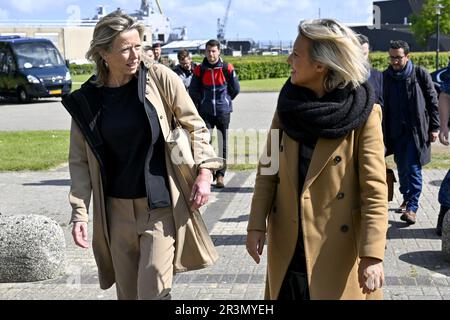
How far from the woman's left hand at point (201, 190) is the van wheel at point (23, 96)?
1041 inches

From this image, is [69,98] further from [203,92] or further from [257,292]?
[203,92]

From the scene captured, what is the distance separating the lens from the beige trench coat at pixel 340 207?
10.6 ft

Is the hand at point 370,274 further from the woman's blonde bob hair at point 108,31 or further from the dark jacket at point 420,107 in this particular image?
the dark jacket at point 420,107

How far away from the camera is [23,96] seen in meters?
29.4

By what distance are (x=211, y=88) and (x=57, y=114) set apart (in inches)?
598

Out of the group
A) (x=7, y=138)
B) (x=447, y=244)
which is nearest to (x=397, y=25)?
(x=7, y=138)

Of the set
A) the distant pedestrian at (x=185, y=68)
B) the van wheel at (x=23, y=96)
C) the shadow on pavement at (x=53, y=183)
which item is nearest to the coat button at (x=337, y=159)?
the distant pedestrian at (x=185, y=68)

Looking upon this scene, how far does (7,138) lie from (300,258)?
47.6 feet

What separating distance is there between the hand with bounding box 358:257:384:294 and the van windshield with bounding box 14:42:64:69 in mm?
27063

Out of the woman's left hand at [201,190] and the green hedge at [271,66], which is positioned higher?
the woman's left hand at [201,190]

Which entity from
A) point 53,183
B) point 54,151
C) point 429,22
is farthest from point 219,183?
point 429,22

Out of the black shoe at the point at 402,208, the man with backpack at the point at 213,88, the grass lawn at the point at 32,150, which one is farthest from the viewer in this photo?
the grass lawn at the point at 32,150

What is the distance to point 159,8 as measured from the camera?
367 ft

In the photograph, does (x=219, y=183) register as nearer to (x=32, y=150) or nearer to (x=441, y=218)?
(x=441, y=218)
